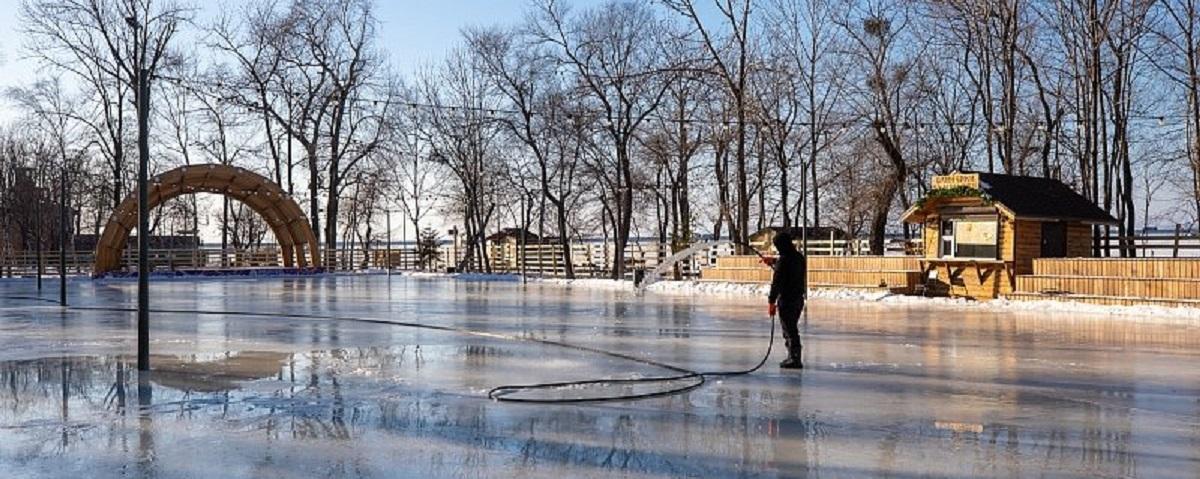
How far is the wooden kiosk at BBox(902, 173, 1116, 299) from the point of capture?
85.4 feet

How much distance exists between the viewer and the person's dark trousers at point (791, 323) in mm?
11703

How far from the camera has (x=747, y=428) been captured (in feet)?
26.0

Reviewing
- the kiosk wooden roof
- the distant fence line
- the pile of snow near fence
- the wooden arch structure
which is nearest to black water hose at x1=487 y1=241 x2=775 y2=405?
the pile of snow near fence

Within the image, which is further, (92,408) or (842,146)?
(842,146)

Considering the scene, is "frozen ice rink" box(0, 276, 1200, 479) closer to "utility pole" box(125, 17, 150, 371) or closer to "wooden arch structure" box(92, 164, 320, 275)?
"utility pole" box(125, 17, 150, 371)

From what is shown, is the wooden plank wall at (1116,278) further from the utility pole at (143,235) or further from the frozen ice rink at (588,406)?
the utility pole at (143,235)

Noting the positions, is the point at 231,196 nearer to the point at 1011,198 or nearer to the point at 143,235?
the point at 1011,198

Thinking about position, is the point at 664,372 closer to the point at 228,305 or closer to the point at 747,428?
the point at 747,428

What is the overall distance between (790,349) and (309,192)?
160 feet

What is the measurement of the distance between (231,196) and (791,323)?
1588 inches

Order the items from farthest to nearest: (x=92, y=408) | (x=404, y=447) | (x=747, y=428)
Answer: (x=92, y=408) < (x=747, y=428) < (x=404, y=447)

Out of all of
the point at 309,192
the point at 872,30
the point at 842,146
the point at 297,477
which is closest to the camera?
the point at 297,477

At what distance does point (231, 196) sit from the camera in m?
47.1

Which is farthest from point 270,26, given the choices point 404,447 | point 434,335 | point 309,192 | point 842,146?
point 404,447
